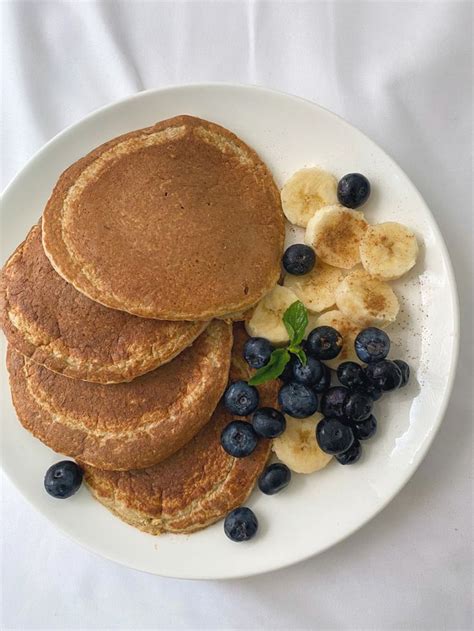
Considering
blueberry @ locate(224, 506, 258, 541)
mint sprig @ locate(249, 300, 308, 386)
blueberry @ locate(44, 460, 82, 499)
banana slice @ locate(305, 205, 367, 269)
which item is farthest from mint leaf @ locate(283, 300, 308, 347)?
blueberry @ locate(44, 460, 82, 499)

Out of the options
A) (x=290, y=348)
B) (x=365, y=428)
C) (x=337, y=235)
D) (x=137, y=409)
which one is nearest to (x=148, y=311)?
(x=137, y=409)

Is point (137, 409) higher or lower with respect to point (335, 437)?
higher

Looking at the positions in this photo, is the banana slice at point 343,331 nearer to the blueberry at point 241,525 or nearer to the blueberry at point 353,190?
the blueberry at point 353,190

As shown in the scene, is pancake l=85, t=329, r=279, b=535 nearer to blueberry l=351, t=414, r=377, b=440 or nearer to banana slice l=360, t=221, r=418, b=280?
blueberry l=351, t=414, r=377, b=440

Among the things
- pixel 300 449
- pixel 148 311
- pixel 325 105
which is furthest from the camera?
pixel 325 105

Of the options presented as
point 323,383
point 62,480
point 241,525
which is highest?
point 323,383

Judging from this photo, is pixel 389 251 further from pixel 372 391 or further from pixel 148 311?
pixel 148 311

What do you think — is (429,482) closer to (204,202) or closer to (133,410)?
(133,410)
